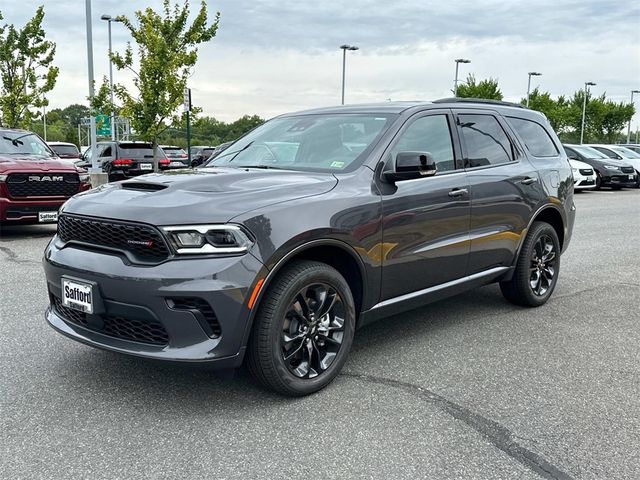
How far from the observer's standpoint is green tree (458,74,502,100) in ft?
165

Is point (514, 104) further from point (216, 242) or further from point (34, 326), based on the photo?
point (34, 326)

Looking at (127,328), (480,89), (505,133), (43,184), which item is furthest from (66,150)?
(480,89)

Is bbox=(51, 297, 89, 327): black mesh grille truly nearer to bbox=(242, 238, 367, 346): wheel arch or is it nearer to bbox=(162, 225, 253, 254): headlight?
bbox=(162, 225, 253, 254): headlight

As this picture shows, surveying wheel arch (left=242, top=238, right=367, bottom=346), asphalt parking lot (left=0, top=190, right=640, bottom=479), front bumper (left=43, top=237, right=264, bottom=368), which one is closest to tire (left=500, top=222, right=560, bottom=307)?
asphalt parking lot (left=0, top=190, right=640, bottom=479)

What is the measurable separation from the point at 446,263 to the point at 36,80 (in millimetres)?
23036

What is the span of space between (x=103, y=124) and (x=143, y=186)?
60.6 feet

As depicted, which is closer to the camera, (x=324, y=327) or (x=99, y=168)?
(x=324, y=327)

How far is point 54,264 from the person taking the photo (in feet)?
11.5

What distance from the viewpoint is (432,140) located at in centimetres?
449

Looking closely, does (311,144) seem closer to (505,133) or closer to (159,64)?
A: (505,133)

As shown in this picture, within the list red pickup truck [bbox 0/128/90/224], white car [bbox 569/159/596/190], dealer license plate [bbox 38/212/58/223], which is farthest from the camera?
white car [bbox 569/159/596/190]

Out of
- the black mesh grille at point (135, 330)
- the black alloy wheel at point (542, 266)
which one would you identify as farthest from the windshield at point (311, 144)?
the black alloy wheel at point (542, 266)

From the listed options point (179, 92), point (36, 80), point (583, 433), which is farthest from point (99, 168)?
point (583, 433)

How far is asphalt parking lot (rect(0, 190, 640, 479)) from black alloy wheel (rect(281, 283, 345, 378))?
196mm
